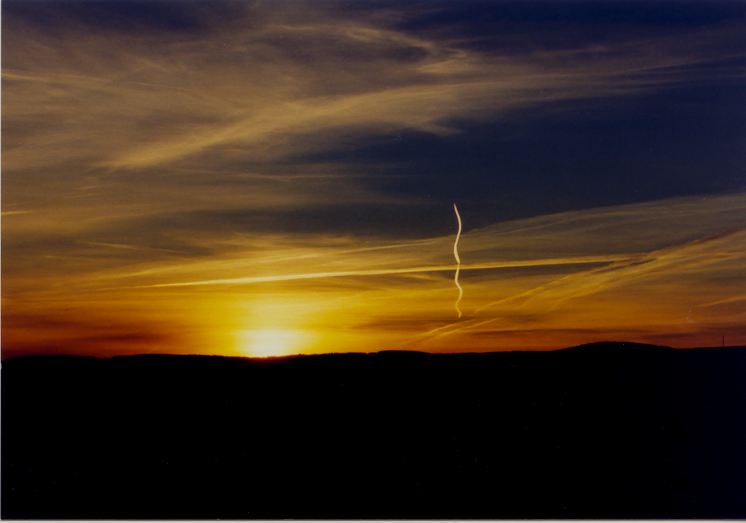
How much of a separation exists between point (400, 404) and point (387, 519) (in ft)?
12.6

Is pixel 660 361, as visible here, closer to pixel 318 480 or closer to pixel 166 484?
pixel 318 480

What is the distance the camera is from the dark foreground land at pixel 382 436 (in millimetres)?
7652

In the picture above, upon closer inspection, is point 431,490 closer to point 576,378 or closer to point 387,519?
point 387,519

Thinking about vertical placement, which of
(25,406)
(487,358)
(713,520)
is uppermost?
(487,358)

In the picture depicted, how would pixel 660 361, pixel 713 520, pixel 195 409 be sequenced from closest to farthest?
pixel 713 520 < pixel 195 409 < pixel 660 361

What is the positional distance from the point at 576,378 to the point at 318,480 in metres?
5.15

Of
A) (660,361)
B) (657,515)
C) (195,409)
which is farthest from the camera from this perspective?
(660,361)

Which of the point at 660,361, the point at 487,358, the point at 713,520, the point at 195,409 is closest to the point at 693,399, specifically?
the point at 660,361

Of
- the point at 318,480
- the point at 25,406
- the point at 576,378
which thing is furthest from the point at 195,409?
the point at 576,378

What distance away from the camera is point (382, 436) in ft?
31.8

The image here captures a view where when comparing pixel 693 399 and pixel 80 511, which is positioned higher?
pixel 693 399

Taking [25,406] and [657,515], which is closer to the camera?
[657,515]

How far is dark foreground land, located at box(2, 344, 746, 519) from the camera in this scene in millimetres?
7652

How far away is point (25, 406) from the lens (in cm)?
941
